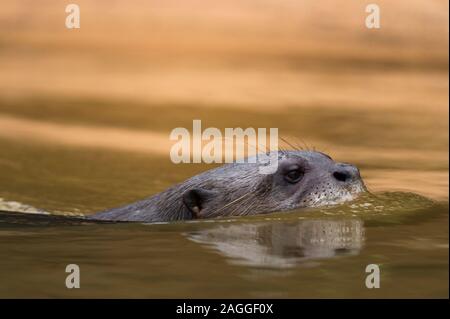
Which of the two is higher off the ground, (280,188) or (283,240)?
(280,188)

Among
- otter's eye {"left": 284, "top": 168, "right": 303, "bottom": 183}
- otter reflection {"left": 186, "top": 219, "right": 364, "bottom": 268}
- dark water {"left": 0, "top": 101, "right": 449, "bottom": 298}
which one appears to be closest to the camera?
dark water {"left": 0, "top": 101, "right": 449, "bottom": 298}

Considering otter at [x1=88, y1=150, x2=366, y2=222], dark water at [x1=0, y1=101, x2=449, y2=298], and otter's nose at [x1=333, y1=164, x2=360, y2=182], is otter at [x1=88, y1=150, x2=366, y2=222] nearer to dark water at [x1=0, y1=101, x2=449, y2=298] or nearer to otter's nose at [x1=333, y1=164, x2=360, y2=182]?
otter's nose at [x1=333, y1=164, x2=360, y2=182]

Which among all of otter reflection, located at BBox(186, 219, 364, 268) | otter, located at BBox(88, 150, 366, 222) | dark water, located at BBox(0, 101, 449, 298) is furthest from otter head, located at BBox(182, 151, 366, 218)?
otter reflection, located at BBox(186, 219, 364, 268)

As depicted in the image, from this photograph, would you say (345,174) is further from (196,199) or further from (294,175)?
(196,199)

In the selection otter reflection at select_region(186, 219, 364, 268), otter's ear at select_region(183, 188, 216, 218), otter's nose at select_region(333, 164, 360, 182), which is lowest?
otter reflection at select_region(186, 219, 364, 268)

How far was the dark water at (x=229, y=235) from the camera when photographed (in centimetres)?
452

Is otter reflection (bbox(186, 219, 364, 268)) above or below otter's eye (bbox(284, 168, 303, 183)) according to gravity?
below

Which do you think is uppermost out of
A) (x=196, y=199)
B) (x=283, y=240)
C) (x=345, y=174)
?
(x=345, y=174)

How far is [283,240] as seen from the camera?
5.46 metres

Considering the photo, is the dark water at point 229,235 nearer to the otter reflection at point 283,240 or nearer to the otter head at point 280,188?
the otter reflection at point 283,240

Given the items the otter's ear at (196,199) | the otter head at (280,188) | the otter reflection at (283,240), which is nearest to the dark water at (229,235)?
the otter reflection at (283,240)

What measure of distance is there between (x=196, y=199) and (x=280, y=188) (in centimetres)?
47

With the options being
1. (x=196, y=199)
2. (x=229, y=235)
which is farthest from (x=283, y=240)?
(x=196, y=199)

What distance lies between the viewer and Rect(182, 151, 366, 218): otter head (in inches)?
244
